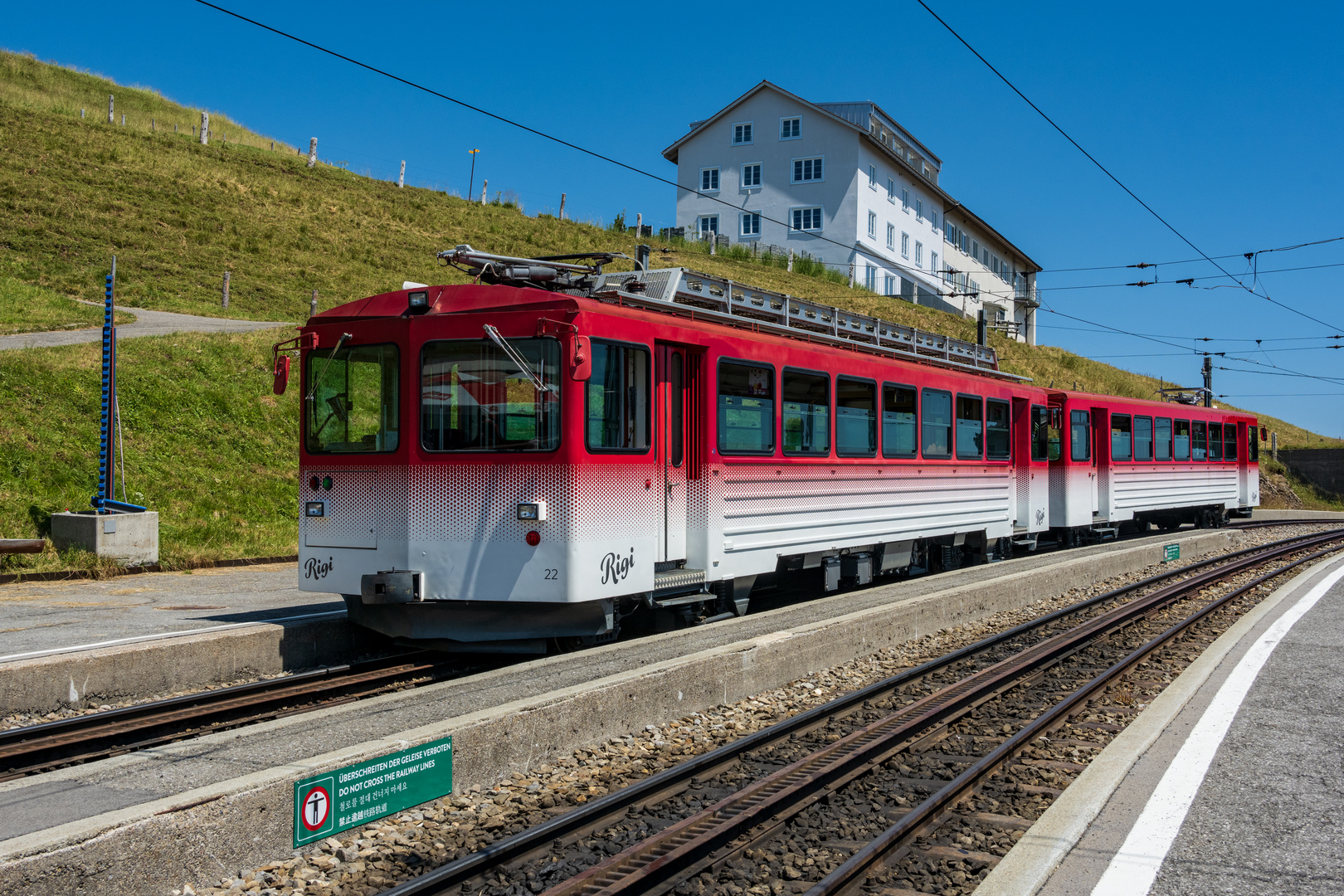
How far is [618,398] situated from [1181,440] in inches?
850

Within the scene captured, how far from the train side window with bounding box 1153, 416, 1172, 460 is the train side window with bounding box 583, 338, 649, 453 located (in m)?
19.1

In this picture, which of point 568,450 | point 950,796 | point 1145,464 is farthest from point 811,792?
point 1145,464

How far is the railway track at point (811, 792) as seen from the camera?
4.80m

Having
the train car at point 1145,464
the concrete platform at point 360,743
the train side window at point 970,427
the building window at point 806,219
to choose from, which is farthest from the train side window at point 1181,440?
the building window at point 806,219

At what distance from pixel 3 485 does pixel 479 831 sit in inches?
523

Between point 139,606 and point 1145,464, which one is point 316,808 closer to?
point 139,606

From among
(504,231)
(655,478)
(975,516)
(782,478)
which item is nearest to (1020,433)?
(975,516)

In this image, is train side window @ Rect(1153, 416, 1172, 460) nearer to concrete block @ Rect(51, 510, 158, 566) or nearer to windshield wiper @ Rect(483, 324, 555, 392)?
windshield wiper @ Rect(483, 324, 555, 392)

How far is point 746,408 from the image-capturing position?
1084cm

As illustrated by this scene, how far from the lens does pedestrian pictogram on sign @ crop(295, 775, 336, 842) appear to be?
494 centimetres

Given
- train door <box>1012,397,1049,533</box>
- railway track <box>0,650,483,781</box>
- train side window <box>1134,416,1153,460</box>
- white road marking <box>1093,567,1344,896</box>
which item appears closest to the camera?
white road marking <box>1093,567,1344,896</box>

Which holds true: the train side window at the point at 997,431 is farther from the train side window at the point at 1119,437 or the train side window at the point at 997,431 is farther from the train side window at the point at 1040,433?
the train side window at the point at 1119,437

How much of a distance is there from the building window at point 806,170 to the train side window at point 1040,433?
38.0 metres

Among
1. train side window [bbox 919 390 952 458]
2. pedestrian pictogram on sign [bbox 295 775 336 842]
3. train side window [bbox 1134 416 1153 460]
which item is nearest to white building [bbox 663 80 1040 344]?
train side window [bbox 1134 416 1153 460]
